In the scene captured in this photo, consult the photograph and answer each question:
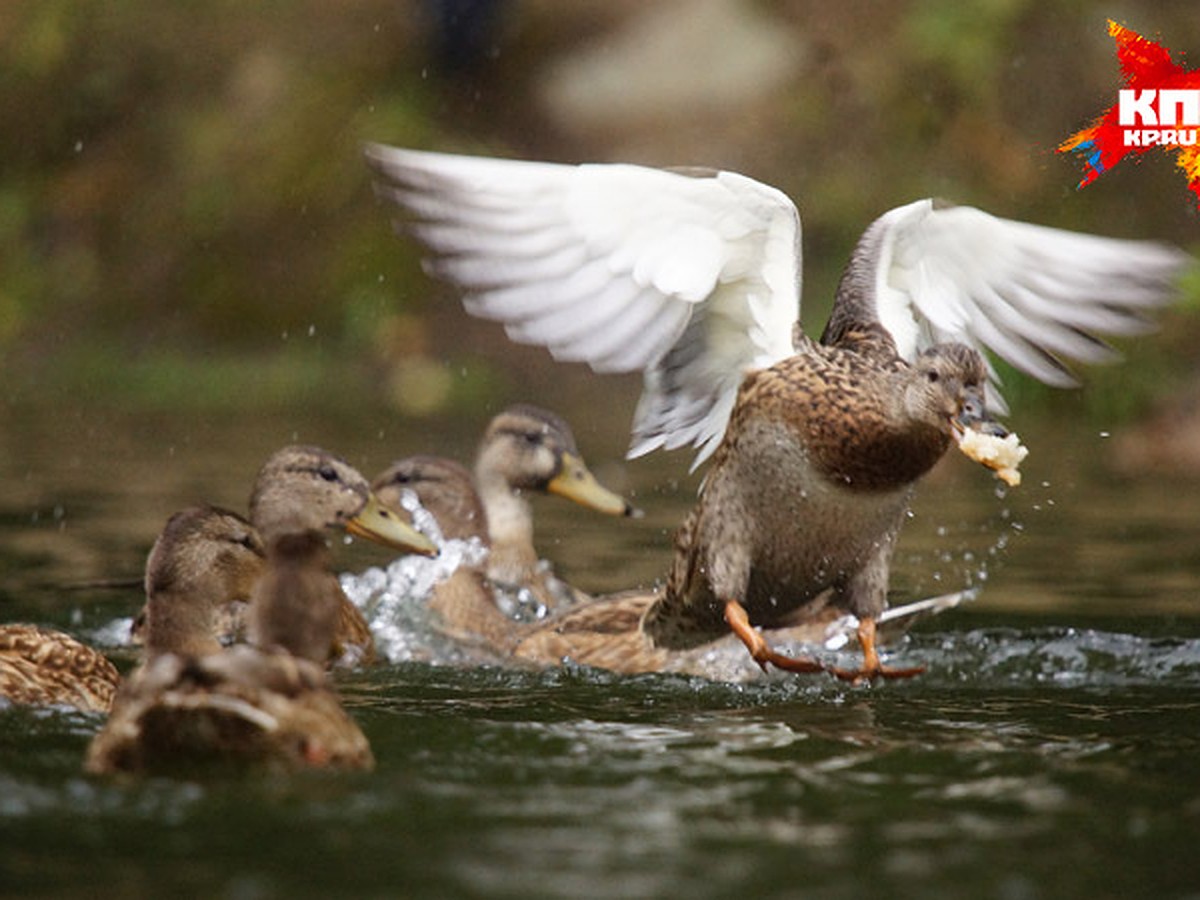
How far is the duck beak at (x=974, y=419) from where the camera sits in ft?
18.4

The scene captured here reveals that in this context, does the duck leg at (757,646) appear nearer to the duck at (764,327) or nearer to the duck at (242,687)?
the duck at (764,327)

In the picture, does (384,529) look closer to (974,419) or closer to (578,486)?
(578,486)

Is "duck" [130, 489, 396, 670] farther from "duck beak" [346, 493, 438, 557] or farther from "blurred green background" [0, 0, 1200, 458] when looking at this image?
"blurred green background" [0, 0, 1200, 458]

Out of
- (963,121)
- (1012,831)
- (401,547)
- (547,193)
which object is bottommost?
(1012,831)

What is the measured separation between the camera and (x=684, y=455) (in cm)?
1184

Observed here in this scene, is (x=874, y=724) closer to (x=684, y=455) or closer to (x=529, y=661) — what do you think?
(x=529, y=661)

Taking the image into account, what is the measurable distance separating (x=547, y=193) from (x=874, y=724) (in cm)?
173

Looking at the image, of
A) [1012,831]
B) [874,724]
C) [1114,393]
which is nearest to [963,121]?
[1114,393]

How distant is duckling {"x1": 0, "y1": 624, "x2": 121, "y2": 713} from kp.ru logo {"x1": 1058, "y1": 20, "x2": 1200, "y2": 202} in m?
6.80

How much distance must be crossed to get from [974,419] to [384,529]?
84.0 inches

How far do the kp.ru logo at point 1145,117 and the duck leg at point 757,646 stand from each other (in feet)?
18.1

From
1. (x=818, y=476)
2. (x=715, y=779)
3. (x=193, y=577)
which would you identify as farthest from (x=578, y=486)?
(x=715, y=779)

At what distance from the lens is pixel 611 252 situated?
6.07m

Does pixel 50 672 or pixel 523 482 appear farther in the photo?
pixel 523 482
